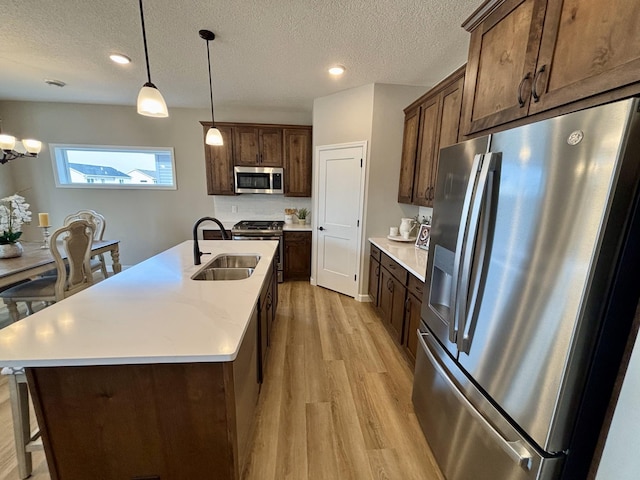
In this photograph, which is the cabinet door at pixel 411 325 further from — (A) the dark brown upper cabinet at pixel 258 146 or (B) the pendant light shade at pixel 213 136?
(A) the dark brown upper cabinet at pixel 258 146

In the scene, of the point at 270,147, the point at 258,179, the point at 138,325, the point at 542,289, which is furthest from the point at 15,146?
the point at 542,289

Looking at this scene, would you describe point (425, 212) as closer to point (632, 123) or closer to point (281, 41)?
point (281, 41)

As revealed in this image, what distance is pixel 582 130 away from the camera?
29.4 inches

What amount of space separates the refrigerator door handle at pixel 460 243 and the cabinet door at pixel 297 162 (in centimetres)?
330

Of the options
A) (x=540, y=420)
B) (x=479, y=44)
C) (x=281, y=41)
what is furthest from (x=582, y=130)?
(x=281, y=41)

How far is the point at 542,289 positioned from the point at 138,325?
61.4 inches

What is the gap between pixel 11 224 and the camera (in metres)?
2.60

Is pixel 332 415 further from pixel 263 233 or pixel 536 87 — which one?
pixel 263 233

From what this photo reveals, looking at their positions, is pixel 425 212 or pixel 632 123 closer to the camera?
pixel 632 123

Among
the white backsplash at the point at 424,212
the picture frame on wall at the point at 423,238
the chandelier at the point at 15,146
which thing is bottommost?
the picture frame on wall at the point at 423,238

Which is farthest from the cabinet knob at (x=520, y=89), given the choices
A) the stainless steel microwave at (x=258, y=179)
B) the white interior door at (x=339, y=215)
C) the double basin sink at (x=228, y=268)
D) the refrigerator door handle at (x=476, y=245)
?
the stainless steel microwave at (x=258, y=179)

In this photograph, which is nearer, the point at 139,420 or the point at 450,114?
the point at 139,420

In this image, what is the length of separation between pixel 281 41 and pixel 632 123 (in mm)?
2424

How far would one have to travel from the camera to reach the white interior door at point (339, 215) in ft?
11.1
